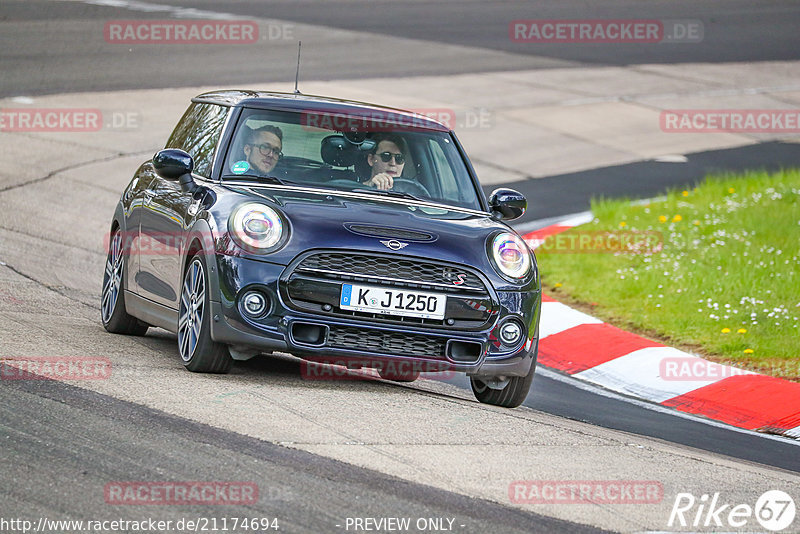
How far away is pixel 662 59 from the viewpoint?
27.5 m

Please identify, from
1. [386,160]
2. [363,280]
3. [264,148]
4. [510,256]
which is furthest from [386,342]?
[264,148]

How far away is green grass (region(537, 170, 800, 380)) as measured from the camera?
32.7 feet

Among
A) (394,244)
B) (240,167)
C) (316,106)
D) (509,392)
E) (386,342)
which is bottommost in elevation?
(509,392)

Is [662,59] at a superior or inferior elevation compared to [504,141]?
superior

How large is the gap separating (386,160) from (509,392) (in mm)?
1540

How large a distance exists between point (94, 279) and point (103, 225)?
2.35 meters

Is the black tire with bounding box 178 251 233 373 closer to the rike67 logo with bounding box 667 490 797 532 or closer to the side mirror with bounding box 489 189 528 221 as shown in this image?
the side mirror with bounding box 489 189 528 221

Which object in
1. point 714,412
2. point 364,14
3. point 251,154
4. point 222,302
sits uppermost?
point 364,14

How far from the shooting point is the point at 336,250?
669 cm

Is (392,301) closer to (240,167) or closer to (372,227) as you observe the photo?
(372,227)

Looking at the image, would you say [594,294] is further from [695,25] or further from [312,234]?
[695,25]

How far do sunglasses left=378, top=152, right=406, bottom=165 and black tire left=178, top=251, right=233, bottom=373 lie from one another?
4.30ft

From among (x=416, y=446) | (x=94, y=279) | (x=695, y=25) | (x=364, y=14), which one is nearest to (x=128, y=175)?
(x=94, y=279)

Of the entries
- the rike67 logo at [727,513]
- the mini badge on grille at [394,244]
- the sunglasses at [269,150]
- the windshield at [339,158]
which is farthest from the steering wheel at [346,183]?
the rike67 logo at [727,513]
